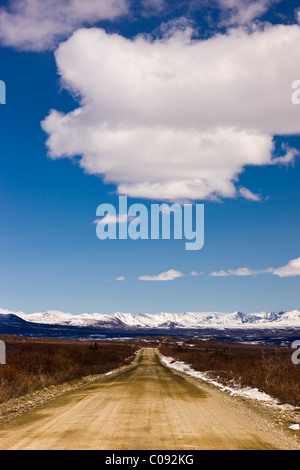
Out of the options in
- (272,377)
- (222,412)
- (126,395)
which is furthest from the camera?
(272,377)

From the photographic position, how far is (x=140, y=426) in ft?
34.6

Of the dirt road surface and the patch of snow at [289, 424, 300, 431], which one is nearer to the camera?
the dirt road surface

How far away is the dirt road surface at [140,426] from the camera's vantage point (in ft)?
28.2

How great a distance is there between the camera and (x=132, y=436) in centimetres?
925

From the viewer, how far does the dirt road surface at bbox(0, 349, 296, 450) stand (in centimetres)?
861

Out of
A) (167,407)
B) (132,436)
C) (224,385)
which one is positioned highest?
(132,436)

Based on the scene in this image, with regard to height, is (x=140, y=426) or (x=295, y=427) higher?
(x=140, y=426)

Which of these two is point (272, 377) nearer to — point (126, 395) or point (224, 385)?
point (224, 385)

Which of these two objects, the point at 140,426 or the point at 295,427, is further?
the point at 295,427

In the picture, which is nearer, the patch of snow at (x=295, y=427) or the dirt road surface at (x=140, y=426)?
the dirt road surface at (x=140, y=426)
